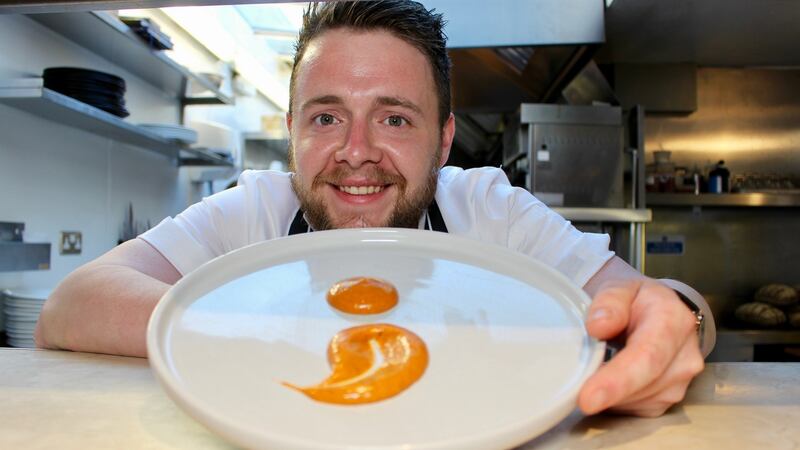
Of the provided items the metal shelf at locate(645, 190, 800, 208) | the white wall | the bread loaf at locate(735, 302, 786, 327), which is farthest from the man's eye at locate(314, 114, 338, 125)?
the bread loaf at locate(735, 302, 786, 327)

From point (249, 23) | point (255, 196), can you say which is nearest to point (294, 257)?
point (255, 196)

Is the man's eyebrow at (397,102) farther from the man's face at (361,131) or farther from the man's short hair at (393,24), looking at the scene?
the man's short hair at (393,24)

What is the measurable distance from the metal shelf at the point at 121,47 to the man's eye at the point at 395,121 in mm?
1527

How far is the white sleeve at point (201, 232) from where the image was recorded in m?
1.26

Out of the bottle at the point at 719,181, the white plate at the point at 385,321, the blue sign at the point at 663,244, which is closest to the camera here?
the white plate at the point at 385,321

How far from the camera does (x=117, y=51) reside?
280 cm

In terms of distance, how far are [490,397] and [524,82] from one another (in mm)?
4225

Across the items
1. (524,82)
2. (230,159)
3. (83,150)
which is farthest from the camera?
(524,82)

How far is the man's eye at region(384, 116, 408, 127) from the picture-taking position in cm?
132

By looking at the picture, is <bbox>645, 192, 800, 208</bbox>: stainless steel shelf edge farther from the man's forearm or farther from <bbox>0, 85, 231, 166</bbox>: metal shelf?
the man's forearm

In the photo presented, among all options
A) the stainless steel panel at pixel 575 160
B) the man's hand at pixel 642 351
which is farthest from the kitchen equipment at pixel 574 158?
the man's hand at pixel 642 351

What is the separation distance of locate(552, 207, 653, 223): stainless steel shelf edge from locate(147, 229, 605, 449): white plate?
2.86 m

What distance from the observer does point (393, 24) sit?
139 centimetres

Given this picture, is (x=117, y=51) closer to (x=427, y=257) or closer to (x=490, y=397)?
(x=427, y=257)
